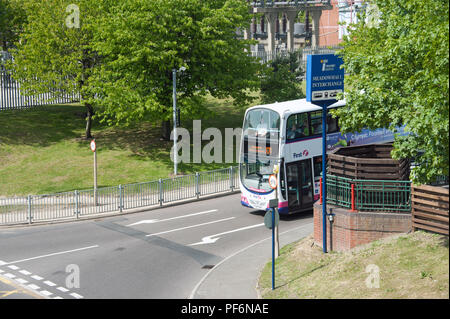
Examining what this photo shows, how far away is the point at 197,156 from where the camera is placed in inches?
1476

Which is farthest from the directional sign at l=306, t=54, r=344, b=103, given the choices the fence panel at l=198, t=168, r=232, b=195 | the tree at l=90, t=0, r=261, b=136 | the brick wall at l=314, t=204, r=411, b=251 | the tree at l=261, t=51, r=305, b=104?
the tree at l=261, t=51, r=305, b=104

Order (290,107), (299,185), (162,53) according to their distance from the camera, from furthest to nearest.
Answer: (162,53), (299,185), (290,107)

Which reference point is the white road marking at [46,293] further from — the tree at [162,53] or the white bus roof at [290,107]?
the tree at [162,53]

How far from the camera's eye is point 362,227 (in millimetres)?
19078

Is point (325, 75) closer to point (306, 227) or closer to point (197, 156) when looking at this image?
point (306, 227)

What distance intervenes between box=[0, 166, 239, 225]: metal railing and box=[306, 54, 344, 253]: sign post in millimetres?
11333

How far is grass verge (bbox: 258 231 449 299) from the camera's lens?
51.6 feet

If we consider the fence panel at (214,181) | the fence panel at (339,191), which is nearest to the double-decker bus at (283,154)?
the fence panel at (339,191)

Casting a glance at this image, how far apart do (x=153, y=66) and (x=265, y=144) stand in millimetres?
13636

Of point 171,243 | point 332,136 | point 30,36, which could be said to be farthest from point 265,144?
point 30,36

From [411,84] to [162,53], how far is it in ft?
67.3

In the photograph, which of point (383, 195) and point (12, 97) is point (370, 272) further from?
point (12, 97)

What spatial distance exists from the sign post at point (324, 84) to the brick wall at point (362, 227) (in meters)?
0.41

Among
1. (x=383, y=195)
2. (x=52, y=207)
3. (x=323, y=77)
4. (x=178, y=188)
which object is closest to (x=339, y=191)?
(x=383, y=195)
